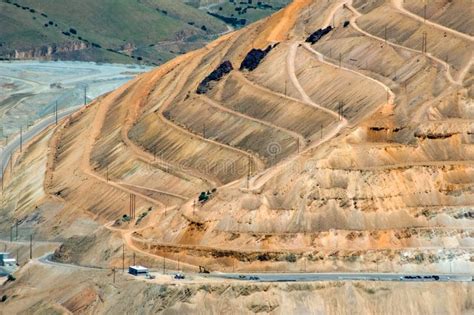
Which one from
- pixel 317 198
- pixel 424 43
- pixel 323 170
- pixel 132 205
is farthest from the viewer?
pixel 424 43

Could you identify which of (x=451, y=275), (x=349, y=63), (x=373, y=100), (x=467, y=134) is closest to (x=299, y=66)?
(x=349, y=63)

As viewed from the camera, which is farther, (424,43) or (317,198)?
(424,43)

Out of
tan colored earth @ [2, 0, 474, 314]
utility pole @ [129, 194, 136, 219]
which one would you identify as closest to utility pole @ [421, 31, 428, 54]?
tan colored earth @ [2, 0, 474, 314]

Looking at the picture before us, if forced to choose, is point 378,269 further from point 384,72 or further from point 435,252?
point 384,72

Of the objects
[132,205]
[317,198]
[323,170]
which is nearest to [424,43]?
[132,205]

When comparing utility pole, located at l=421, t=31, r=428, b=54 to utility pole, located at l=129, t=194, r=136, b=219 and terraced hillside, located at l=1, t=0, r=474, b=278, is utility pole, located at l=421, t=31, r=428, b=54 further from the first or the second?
utility pole, located at l=129, t=194, r=136, b=219

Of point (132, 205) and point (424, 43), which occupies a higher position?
point (424, 43)

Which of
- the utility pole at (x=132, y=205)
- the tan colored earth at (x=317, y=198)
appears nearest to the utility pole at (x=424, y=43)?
the tan colored earth at (x=317, y=198)

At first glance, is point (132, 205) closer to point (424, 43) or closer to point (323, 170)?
point (424, 43)
